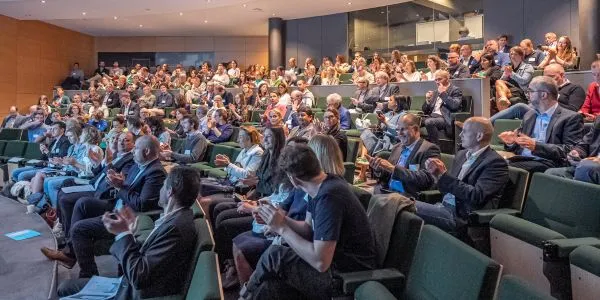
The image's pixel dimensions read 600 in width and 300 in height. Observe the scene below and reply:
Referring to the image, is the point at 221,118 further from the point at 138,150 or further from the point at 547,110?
the point at 547,110

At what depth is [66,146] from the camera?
577 centimetres

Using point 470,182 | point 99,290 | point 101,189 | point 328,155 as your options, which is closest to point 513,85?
point 470,182

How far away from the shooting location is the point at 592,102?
4340 mm

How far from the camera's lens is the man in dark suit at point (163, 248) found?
191cm

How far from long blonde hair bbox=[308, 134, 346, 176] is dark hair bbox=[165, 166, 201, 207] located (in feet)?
1.88

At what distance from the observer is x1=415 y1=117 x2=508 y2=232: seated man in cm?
261

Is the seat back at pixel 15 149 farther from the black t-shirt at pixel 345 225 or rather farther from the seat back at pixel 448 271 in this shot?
the seat back at pixel 448 271

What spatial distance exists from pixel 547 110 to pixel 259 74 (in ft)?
26.0

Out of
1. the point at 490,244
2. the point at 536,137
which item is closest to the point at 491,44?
the point at 536,137

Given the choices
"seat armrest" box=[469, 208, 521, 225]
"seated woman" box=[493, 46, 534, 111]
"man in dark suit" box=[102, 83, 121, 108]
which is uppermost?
"man in dark suit" box=[102, 83, 121, 108]

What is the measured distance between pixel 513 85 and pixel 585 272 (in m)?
4.47

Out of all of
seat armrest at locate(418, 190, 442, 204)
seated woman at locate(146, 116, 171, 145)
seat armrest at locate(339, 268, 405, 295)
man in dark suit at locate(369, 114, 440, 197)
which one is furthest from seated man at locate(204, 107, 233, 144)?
seat armrest at locate(339, 268, 405, 295)

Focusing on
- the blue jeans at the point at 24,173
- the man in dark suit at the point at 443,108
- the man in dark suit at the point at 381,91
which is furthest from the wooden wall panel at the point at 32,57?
the man in dark suit at the point at 443,108

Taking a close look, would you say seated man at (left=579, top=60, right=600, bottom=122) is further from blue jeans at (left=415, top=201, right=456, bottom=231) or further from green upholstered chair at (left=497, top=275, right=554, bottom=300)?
green upholstered chair at (left=497, top=275, right=554, bottom=300)
